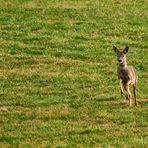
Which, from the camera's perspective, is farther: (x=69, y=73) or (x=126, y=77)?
(x=69, y=73)

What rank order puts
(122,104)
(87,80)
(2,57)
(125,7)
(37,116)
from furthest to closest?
(125,7) < (2,57) < (87,80) < (122,104) < (37,116)

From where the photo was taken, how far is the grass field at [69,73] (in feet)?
69.3

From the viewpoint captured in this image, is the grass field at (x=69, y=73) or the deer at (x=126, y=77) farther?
the deer at (x=126, y=77)

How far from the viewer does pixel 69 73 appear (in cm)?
3075

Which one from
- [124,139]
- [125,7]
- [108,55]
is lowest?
[124,139]

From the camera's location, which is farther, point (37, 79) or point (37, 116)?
point (37, 79)

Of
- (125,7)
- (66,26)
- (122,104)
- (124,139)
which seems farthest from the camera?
(125,7)

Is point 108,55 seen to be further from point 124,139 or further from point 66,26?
point 124,139

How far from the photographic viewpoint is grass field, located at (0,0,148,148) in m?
21.1

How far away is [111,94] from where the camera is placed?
87.3 ft

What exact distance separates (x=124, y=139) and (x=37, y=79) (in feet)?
32.3

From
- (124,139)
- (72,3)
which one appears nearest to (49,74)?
(124,139)

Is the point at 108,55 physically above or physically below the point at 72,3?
below

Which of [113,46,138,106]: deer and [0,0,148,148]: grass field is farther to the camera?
[113,46,138,106]: deer
